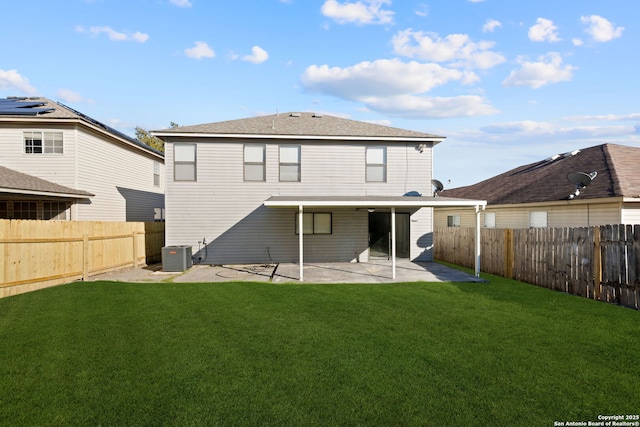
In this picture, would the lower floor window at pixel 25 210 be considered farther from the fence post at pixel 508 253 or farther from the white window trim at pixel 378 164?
the fence post at pixel 508 253

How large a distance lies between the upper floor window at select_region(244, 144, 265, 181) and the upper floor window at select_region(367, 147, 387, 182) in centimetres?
451

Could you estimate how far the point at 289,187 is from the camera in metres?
14.3

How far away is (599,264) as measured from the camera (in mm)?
8242

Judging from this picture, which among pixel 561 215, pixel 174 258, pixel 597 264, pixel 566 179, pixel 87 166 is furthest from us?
pixel 566 179

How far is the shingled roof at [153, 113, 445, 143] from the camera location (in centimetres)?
1386

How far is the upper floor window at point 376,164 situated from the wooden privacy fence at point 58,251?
32.7ft

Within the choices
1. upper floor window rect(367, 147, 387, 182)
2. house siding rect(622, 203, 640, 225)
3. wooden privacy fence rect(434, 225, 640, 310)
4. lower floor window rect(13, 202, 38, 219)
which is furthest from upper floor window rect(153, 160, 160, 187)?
house siding rect(622, 203, 640, 225)

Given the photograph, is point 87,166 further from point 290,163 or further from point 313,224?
point 313,224

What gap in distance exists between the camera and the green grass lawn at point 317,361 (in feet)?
11.3

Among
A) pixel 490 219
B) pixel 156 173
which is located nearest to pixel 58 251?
pixel 156 173

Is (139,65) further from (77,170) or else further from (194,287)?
(194,287)

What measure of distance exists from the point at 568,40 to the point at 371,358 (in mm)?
12406

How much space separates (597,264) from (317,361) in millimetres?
7736

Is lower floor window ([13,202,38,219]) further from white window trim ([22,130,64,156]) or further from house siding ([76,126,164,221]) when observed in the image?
white window trim ([22,130,64,156])
